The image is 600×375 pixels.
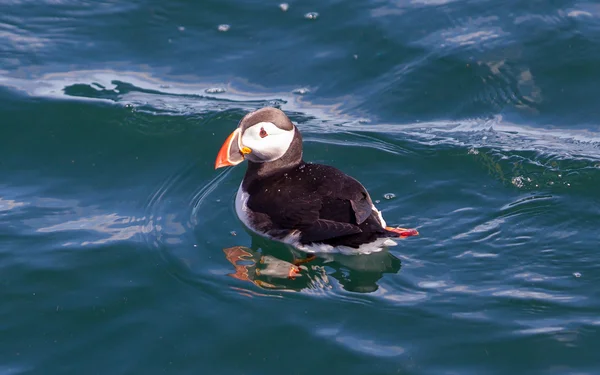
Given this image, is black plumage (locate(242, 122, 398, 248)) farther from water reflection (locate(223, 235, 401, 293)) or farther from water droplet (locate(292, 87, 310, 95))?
water droplet (locate(292, 87, 310, 95))

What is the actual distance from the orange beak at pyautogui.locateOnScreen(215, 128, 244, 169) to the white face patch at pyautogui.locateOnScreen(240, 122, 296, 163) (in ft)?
0.15

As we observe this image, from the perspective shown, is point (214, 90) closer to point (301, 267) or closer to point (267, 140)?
point (267, 140)

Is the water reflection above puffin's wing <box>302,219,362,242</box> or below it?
below

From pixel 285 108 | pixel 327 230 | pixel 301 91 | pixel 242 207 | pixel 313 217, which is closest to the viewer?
pixel 327 230

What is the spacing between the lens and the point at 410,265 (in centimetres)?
575

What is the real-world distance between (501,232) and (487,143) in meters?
1.41

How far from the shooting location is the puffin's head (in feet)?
20.6

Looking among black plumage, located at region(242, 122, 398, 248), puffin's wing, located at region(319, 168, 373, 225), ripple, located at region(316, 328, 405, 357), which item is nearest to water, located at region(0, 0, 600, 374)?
ripple, located at region(316, 328, 405, 357)

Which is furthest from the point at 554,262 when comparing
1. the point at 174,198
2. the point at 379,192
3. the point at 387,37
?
the point at 387,37

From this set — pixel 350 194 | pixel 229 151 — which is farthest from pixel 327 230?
pixel 229 151

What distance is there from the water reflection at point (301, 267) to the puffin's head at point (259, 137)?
67cm

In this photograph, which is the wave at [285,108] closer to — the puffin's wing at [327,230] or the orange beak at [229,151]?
the orange beak at [229,151]

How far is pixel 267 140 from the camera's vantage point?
6.31 metres

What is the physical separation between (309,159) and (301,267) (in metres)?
1.59
